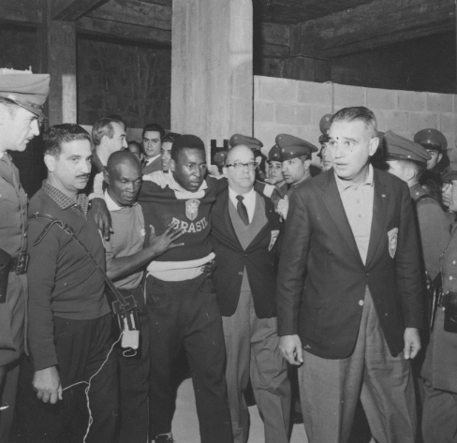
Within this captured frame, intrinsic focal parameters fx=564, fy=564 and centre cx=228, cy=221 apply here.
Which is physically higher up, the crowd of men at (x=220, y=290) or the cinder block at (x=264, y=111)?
the cinder block at (x=264, y=111)

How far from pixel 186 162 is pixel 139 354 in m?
1.35

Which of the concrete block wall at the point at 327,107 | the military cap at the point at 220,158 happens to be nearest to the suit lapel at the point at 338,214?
the military cap at the point at 220,158

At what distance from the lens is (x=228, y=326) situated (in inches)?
158

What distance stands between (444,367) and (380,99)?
375cm

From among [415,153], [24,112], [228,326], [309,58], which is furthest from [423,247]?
[309,58]

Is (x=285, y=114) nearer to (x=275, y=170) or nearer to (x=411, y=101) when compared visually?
(x=275, y=170)

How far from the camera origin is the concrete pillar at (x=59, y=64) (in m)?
9.02

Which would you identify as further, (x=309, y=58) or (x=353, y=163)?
(x=309, y=58)

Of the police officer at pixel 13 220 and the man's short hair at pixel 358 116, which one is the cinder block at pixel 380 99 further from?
the police officer at pixel 13 220

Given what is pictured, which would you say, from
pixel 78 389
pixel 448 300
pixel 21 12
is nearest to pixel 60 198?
pixel 78 389

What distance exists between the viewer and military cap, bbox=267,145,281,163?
5192 mm

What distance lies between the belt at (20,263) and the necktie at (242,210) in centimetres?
171

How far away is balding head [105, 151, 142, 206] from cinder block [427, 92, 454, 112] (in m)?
4.13

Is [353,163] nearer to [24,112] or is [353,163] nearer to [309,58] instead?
[24,112]
